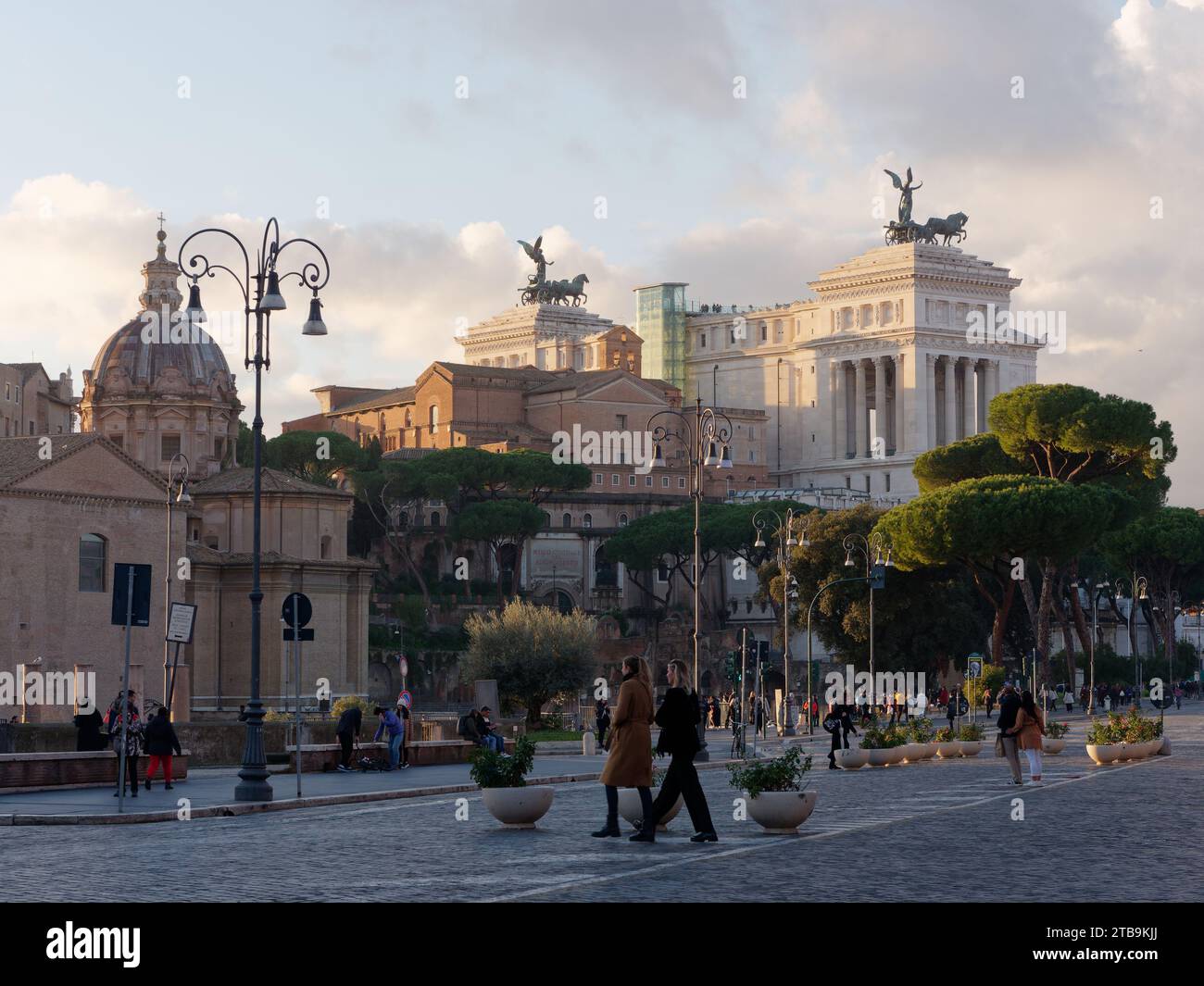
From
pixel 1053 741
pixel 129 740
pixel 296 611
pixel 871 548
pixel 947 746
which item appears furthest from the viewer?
pixel 871 548

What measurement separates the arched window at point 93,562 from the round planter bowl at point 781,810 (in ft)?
135

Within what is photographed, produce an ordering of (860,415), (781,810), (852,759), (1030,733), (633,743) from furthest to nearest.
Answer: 1. (860,415)
2. (852,759)
3. (1030,733)
4. (781,810)
5. (633,743)

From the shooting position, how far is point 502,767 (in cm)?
1956

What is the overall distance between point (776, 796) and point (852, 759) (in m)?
16.4

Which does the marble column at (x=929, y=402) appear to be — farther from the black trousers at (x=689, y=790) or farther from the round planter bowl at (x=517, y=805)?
the black trousers at (x=689, y=790)

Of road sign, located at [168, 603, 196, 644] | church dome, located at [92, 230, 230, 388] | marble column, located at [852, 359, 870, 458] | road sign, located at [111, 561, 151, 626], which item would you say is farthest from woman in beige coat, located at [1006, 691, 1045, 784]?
marble column, located at [852, 359, 870, 458]

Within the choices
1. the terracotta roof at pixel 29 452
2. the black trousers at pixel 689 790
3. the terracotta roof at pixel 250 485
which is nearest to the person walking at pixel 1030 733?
the black trousers at pixel 689 790

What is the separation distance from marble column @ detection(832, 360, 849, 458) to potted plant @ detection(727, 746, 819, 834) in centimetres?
12958

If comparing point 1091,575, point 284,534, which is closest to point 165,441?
point 284,534

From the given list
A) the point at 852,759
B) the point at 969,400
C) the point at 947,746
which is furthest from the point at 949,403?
the point at 852,759

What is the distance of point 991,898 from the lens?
13.1 metres

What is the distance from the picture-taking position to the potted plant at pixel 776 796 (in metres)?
18.4

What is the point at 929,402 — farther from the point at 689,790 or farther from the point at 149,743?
the point at 689,790
